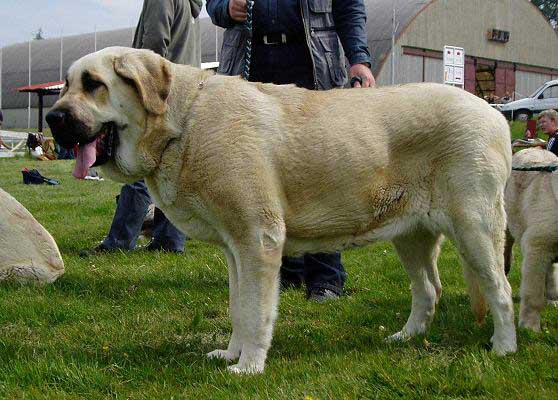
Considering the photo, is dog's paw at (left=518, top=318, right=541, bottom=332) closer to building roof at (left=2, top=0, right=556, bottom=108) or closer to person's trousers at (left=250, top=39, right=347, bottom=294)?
person's trousers at (left=250, top=39, right=347, bottom=294)

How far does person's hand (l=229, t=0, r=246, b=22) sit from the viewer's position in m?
4.99

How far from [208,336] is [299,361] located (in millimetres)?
894

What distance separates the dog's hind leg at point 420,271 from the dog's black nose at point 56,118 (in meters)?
2.11

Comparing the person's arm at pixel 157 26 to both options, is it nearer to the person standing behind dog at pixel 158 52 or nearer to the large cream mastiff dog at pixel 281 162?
the person standing behind dog at pixel 158 52

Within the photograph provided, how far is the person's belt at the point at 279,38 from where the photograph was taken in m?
5.20

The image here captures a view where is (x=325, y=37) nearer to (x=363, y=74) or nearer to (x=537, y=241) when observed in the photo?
(x=363, y=74)

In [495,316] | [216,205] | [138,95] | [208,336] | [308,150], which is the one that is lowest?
[208,336]

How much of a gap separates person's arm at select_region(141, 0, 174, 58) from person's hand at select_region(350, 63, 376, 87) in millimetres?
2283

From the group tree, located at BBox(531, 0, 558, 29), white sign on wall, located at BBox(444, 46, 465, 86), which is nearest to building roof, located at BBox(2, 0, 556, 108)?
white sign on wall, located at BBox(444, 46, 465, 86)

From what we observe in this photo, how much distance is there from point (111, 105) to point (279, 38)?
1830 millimetres

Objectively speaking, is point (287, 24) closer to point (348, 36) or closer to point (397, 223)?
point (348, 36)

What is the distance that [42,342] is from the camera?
441 centimetres

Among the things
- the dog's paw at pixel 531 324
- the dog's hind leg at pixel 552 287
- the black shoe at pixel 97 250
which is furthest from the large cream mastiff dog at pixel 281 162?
the black shoe at pixel 97 250

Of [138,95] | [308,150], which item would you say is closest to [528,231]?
[308,150]
